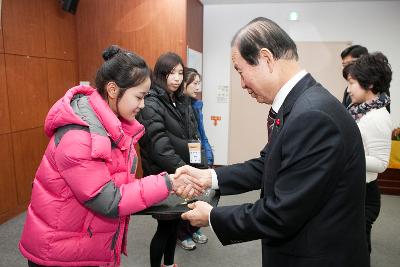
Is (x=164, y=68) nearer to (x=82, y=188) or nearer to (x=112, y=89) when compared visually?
(x=112, y=89)

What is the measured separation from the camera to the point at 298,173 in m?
0.89

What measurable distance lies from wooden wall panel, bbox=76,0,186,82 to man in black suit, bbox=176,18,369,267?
2940mm

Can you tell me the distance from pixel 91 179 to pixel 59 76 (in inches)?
123

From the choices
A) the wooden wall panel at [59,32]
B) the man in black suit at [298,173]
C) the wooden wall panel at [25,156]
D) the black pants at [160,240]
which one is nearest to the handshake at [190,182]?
the man in black suit at [298,173]

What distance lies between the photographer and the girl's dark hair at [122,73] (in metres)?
1.34

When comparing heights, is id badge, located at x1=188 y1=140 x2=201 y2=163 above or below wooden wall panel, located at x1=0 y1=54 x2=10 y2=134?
below

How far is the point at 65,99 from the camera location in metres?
1.22

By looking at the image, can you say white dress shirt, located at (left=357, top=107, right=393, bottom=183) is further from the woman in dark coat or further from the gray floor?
the gray floor

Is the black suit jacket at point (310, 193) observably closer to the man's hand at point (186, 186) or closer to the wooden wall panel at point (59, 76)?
the man's hand at point (186, 186)

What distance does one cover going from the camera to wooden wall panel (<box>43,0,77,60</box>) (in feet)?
11.8

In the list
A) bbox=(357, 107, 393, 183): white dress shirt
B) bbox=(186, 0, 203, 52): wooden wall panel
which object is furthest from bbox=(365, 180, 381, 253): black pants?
bbox=(186, 0, 203, 52): wooden wall panel

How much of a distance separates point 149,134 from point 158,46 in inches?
81.6

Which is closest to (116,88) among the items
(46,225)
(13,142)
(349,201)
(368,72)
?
(46,225)

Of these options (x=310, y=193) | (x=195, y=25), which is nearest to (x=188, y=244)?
(x=310, y=193)
